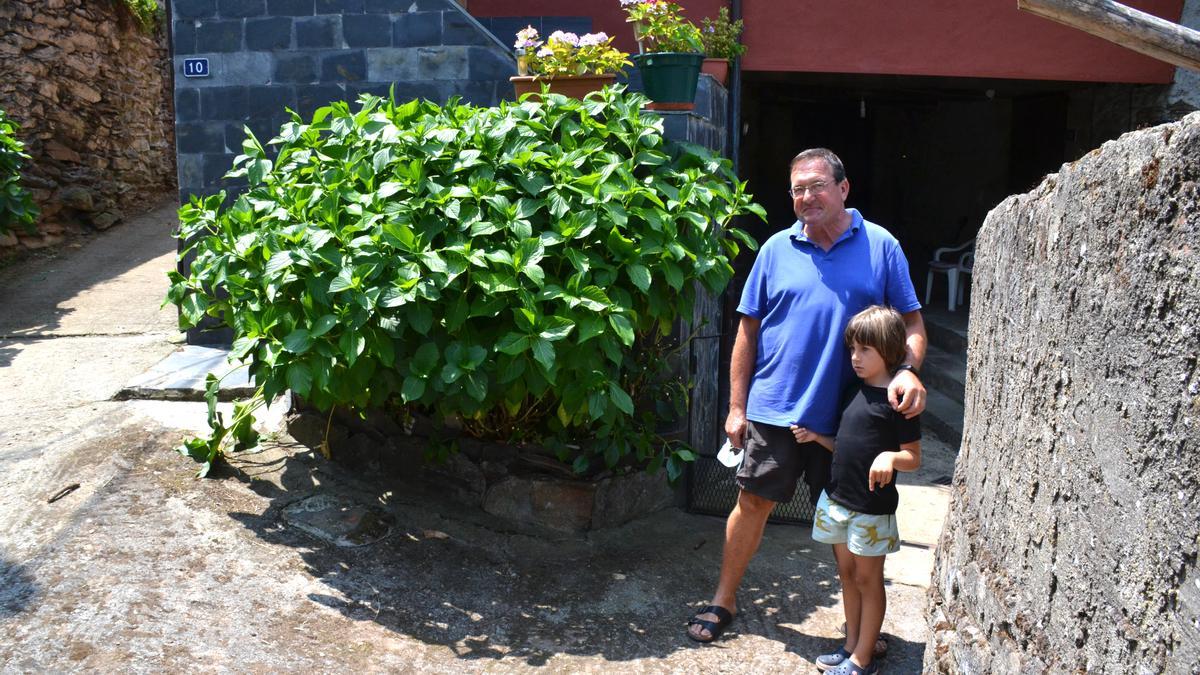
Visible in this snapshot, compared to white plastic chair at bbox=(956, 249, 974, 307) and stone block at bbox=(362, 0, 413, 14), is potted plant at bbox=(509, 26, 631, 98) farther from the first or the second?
white plastic chair at bbox=(956, 249, 974, 307)

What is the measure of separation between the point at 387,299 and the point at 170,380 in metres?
2.27

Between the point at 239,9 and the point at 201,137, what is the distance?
2.30ft

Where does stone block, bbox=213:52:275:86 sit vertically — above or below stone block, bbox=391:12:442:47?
below

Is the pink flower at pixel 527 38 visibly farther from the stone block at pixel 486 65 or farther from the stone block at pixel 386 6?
the stone block at pixel 386 6

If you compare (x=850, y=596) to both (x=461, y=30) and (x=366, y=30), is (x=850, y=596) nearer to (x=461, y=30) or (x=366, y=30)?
(x=461, y=30)

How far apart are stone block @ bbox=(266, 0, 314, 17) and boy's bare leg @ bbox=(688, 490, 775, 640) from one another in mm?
3668

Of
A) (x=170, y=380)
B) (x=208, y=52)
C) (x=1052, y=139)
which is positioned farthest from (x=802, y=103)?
(x=170, y=380)

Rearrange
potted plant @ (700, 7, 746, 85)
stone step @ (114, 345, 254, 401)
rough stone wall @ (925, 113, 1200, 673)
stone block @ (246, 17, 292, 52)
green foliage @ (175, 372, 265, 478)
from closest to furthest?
rough stone wall @ (925, 113, 1200, 673)
green foliage @ (175, 372, 265, 478)
stone step @ (114, 345, 254, 401)
stone block @ (246, 17, 292, 52)
potted plant @ (700, 7, 746, 85)

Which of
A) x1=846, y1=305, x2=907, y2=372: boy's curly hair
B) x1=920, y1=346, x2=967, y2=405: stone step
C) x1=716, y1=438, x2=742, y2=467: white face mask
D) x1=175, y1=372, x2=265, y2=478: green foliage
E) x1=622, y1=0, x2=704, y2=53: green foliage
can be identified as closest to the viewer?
x1=846, y1=305, x2=907, y2=372: boy's curly hair

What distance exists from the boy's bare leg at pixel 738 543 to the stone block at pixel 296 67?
11.5 ft

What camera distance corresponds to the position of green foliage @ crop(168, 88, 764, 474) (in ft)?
11.6

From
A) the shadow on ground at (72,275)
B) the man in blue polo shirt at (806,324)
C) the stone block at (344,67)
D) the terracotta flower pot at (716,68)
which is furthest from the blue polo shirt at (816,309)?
the shadow on ground at (72,275)

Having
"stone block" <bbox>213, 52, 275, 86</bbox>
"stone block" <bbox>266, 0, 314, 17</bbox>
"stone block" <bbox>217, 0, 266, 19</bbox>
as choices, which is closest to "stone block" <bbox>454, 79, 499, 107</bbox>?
"stone block" <bbox>266, 0, 314, 17</bbox>

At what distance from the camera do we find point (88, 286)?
7477mm
